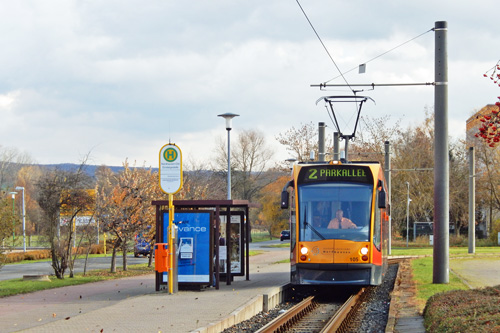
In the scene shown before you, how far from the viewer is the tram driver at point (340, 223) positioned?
17.3 meters

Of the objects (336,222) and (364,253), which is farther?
(336,222)

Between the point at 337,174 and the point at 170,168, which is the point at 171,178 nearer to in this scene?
the point at 170,168

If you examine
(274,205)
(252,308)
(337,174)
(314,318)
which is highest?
(337,174)

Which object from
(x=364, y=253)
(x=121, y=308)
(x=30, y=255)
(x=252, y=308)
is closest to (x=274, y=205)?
(x=30, y=255)

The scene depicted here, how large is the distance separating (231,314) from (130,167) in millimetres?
22078

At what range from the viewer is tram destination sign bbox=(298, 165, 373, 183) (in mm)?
17797

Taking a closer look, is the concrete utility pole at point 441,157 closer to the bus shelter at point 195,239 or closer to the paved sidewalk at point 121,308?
the paved sidewalk at point 121,308

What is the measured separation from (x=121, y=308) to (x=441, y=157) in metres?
9.47

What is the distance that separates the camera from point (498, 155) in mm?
62719

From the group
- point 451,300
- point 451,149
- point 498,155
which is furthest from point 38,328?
point 451,149

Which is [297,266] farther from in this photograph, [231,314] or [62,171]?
[62,171]

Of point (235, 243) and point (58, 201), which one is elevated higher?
point (58, 201)

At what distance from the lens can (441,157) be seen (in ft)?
60.8

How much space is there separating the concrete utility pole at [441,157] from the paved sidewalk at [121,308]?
475 cm
